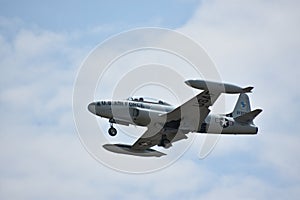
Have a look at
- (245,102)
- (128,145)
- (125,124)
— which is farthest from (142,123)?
(245,102)

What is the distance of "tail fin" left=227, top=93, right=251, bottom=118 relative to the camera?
69.1 metres

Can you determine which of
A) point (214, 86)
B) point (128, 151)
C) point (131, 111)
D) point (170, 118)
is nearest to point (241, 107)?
point (170, 118)

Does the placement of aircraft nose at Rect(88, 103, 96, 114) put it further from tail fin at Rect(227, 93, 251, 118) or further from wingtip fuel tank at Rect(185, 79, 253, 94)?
tail fin at Rect(227, 93, 251, 118)

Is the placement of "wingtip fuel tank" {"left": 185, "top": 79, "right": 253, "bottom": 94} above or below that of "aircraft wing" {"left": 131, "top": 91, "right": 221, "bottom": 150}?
below

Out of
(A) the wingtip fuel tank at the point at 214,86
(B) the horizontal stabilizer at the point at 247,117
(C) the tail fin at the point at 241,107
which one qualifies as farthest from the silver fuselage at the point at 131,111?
(C) the tail fin at the point at 241,107

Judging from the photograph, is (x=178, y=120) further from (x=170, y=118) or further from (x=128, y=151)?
(x=128, y=151)

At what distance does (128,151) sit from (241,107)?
1127 centimetres

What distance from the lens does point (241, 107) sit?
70.2 meters

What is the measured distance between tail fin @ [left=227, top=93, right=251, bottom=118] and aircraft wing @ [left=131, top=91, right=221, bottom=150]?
662 centimetres

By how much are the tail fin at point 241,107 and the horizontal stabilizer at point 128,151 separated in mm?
7638

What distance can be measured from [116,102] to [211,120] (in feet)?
27.8

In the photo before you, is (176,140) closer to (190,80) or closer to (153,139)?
(153,139)

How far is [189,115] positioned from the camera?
61969 millimetres

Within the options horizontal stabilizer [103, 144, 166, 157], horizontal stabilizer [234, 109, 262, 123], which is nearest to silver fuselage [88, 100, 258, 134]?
horizontal stabilizer [103, 144, 166, 157]
